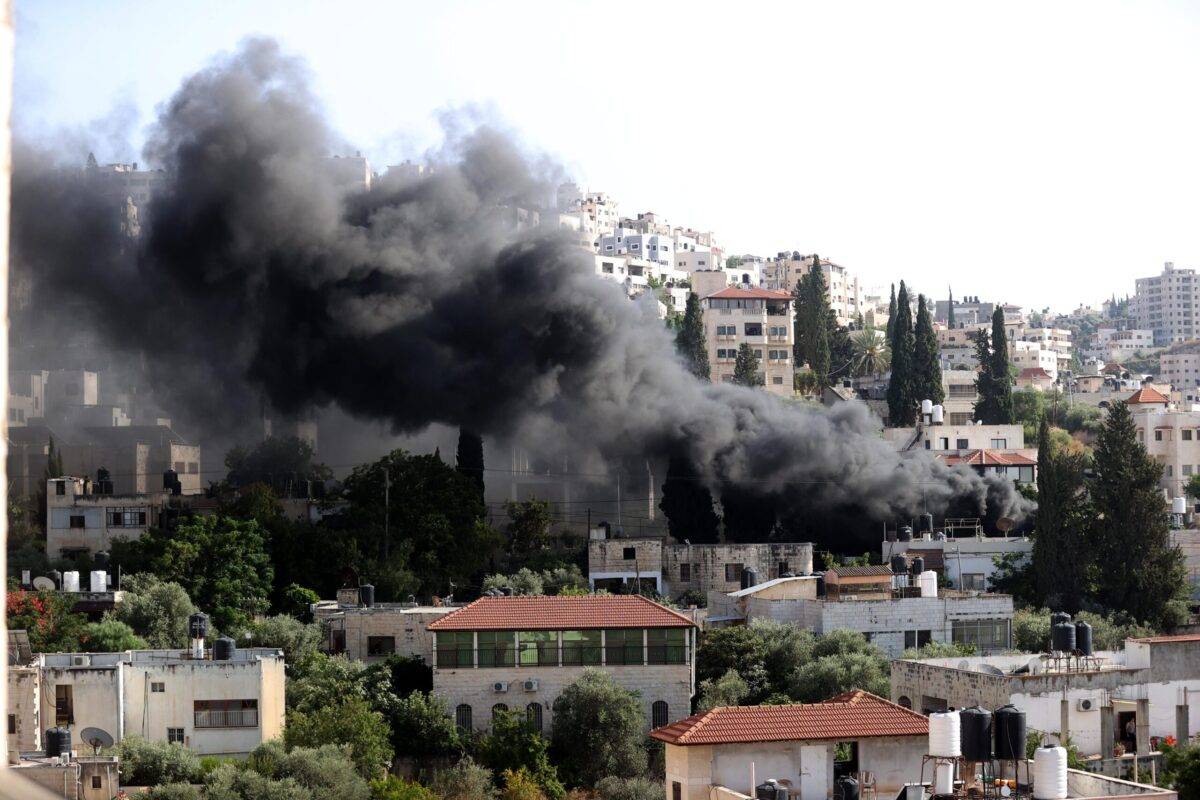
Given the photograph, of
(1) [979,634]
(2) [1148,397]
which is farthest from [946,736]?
(2) [1148,397]

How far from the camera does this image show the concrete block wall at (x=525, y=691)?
33.7 metres

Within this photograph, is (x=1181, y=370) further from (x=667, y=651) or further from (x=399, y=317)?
(x=667, y=651)

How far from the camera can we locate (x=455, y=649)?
3406 cm

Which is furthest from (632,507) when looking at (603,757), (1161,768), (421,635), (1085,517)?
(1161,768)

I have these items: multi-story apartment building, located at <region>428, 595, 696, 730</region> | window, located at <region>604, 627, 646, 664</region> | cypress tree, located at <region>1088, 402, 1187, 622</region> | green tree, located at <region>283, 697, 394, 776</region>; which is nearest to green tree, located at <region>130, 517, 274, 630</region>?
multi-story apartment building, located at <region>428, 595, 696, 730</region>

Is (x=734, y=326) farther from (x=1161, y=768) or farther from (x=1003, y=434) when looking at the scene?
(x=1161, y=768)

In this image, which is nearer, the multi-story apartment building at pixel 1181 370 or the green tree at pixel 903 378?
the green tree at pixel 903 378

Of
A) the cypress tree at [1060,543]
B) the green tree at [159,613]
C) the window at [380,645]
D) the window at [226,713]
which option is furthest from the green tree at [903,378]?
the window at [226,713]

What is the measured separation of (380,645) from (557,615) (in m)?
4.99

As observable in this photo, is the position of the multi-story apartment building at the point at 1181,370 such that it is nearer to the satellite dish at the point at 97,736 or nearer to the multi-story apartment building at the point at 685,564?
the multi-story apartment building at the point at 685,564

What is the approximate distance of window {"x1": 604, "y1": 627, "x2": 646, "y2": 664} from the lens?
34344mm

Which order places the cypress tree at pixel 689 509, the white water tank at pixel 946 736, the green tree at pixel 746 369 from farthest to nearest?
the green tree at pixel 746 369 < the cypress tree at pixel 689 509 < the white water tank at pixel 946 736

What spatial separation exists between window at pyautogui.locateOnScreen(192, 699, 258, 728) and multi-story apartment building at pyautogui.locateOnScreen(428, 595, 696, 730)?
164 inches

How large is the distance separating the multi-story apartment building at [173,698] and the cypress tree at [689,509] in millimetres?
23272
